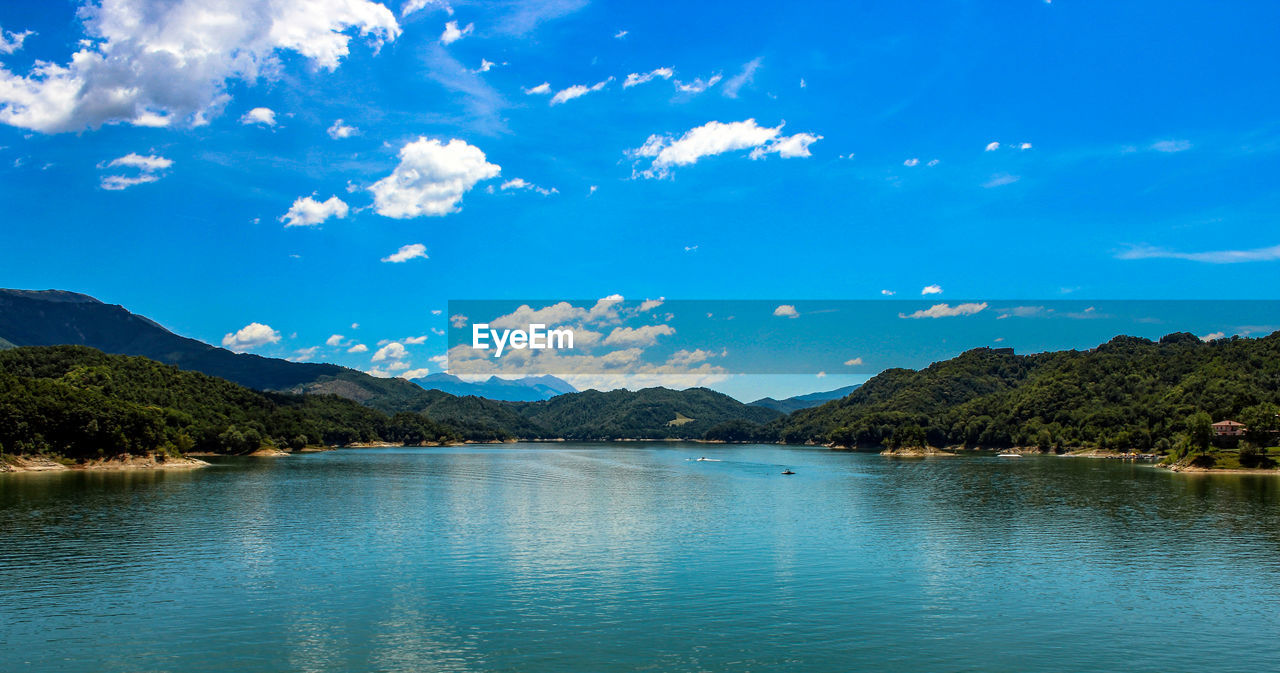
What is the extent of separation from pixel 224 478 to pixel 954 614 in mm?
97954

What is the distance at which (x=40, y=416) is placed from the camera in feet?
352

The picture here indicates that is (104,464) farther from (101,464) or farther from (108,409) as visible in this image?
(108,409)

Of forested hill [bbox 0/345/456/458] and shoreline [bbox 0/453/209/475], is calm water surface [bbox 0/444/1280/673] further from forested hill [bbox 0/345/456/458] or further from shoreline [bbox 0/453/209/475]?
forested hill [bbox 0/345/456/458]

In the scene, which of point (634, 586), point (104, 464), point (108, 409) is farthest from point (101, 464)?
point (634, 586)

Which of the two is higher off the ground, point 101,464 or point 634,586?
point 101,464

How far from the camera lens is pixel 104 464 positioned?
4528 inches

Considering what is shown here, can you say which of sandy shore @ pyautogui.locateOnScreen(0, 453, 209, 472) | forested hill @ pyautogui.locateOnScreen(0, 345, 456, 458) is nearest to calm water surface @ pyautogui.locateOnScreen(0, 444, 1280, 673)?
sandy shore @ pyautogui.locateOnScreen(0, 453, 209, 472)

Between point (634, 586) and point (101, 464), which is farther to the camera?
point (101, 464)

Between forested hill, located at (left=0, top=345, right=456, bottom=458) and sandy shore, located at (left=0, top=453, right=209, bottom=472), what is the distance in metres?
1.23

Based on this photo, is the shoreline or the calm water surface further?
the shoreline

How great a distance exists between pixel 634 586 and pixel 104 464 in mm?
111629

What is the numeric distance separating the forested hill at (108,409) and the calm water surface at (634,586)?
44.6 meters

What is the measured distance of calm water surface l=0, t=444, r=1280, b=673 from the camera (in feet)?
83.1

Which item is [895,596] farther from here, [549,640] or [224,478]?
[224,478]
